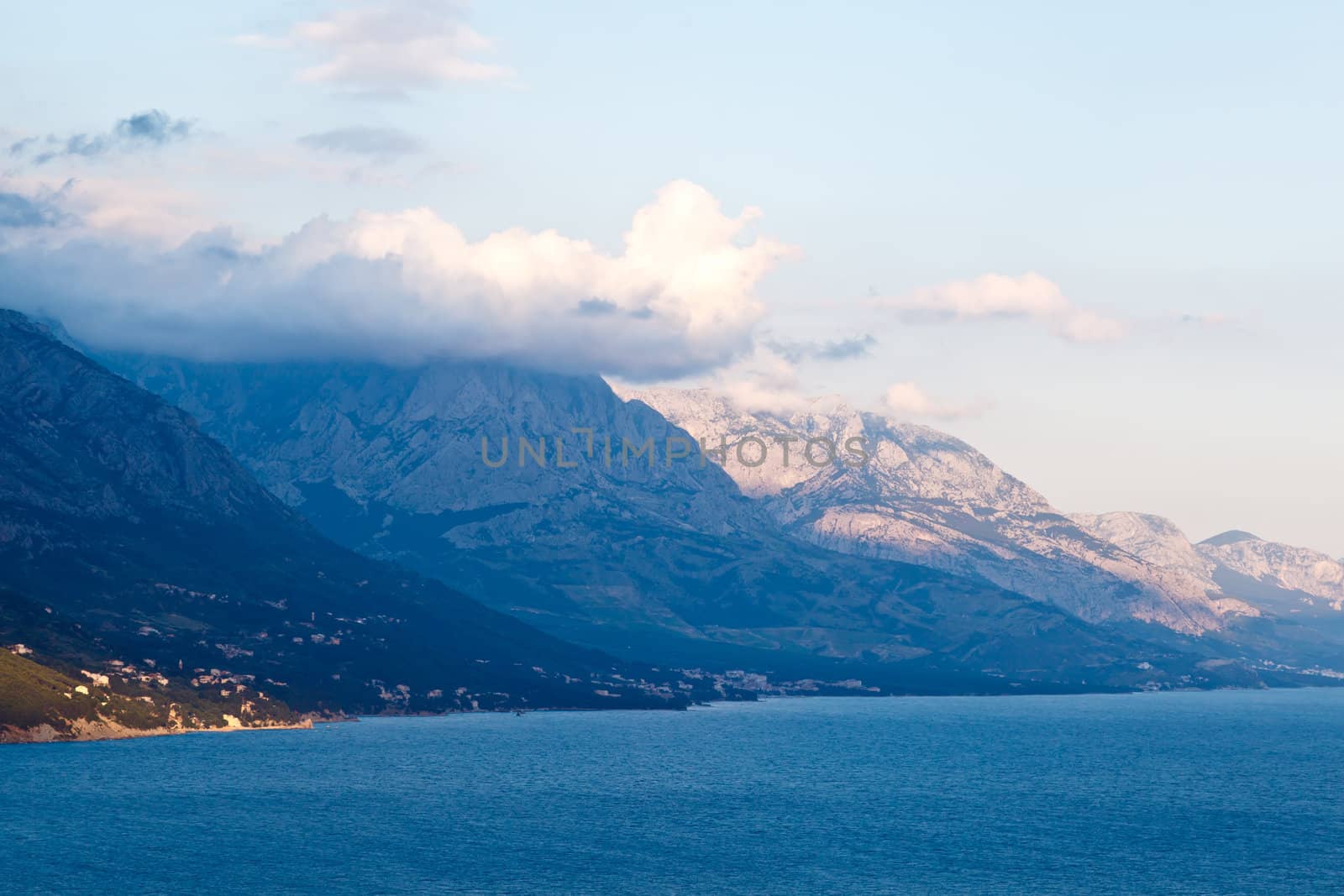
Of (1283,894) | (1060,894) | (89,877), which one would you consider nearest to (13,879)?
(89,877)

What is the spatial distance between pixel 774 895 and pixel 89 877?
88.1m

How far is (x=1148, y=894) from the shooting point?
199750 mm

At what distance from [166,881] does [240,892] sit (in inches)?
469

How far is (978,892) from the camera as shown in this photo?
199 m

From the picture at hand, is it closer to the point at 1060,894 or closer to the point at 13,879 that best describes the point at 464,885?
the point at 13,879

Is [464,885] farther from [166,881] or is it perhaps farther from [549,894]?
[166,881]

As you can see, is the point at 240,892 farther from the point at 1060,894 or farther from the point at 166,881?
the point at 1060,894

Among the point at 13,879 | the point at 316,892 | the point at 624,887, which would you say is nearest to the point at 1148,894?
the point at 624,887

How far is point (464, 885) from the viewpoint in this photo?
646ft

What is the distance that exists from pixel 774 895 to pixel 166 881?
78.0m

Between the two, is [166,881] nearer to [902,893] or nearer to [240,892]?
[240,892]

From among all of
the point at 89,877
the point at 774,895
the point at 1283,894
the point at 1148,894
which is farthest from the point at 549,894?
the point at 1283,894

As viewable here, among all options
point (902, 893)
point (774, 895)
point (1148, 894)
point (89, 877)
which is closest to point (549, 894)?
point (774, 895)

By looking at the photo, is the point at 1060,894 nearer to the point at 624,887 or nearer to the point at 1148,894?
the point at 1148,894
